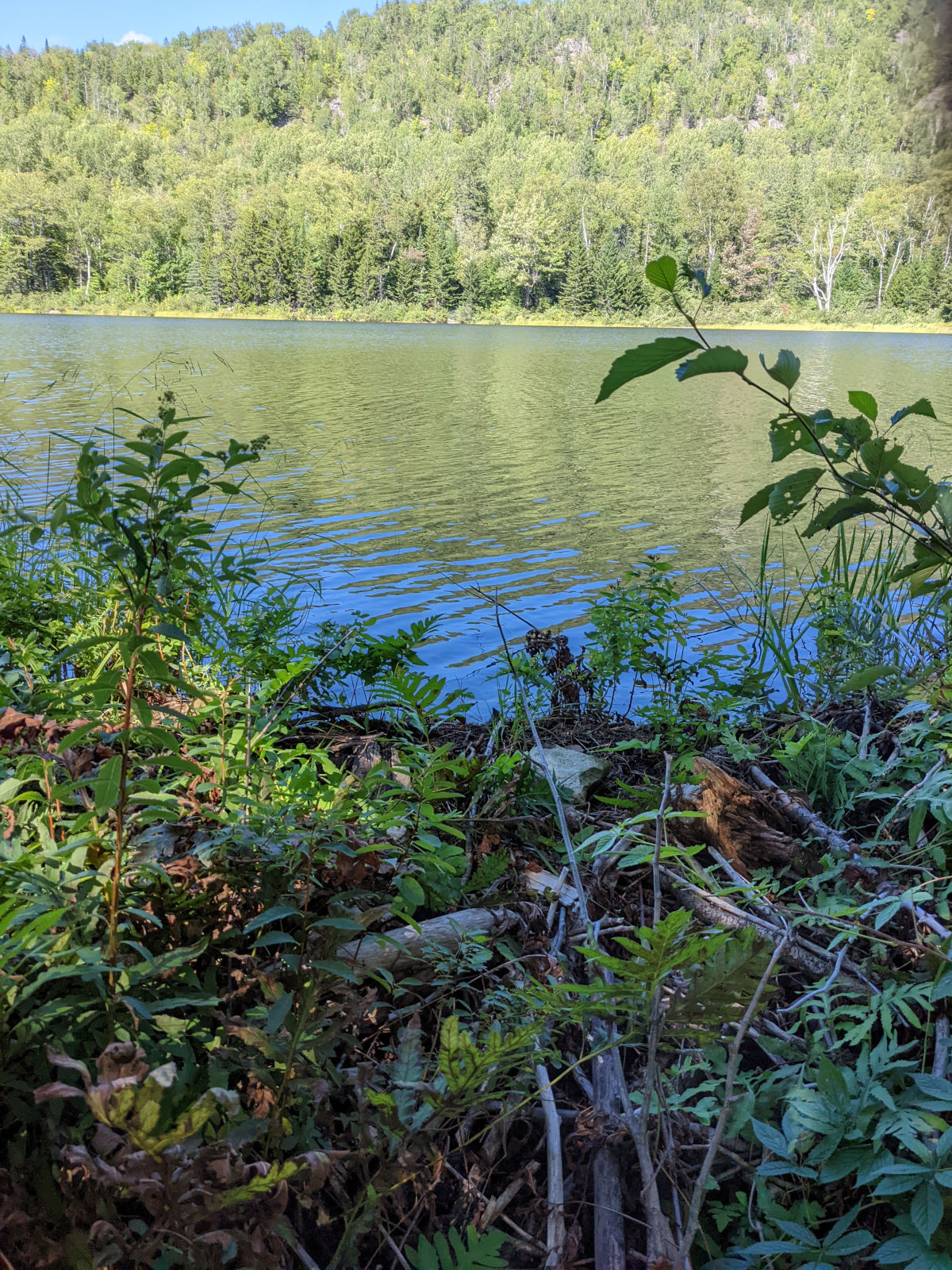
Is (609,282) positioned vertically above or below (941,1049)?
above

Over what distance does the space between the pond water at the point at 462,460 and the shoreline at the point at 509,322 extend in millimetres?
31108

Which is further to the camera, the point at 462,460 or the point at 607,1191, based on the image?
the point at 462,460

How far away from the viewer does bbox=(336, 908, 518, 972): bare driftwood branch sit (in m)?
1.61

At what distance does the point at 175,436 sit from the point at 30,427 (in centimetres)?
1414

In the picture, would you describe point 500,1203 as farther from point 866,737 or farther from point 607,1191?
point 866,737

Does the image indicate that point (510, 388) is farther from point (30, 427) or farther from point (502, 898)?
point (502, 898)

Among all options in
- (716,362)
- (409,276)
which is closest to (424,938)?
(716,362)

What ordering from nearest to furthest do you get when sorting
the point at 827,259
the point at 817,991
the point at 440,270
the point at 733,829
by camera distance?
the point at 817,991 → the point at 733,829 → the point at 827,259 → the point at 440,270

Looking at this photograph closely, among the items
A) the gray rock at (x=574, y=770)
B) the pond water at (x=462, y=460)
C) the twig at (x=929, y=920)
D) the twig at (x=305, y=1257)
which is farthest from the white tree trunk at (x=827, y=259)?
the twig at (x=305, y=1257)

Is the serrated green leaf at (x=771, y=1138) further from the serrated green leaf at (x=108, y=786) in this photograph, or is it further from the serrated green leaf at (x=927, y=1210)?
the serrated green leaf at (x=108, y=786)

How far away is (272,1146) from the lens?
1113mm

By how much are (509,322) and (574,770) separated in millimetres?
69430

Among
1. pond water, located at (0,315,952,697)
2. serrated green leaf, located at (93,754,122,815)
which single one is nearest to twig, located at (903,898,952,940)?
serrated green leaf, located at (93,754,122,815)

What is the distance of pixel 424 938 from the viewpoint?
169cm
